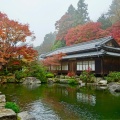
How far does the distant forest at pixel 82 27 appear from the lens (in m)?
43.7

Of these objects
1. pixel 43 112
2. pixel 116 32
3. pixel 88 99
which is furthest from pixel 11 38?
pixel 116 32

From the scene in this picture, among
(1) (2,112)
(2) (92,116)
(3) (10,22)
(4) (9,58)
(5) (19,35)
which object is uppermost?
(3) (10,22)

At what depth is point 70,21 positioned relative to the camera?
61125 millimetres

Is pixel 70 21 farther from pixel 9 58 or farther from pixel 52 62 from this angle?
pixel 9 58

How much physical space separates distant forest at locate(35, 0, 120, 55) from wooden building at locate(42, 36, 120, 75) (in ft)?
23.0

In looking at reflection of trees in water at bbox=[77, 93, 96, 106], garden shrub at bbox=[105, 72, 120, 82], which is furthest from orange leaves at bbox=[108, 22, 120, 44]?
reflection of trees in water at bbox=[77, 93, 96, 106]

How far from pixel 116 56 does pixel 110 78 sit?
609cm

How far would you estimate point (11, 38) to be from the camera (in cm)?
2344

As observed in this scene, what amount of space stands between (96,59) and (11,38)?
14.5 metres

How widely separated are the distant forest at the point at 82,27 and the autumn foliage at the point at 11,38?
2305 centimetres

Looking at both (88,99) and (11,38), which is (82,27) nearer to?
(11,38)

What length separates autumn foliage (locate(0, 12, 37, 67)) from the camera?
2272 cm

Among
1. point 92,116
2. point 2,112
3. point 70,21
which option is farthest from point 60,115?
point 70,21

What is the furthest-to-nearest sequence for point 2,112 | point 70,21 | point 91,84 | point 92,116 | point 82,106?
point 70,21
point 91,84
point 82,106
point 92,116
point 2,112
